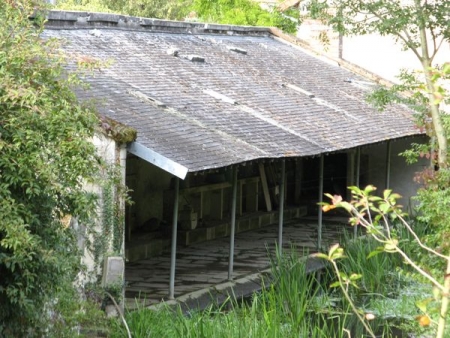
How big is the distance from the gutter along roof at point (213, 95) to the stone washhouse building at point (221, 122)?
1.1 inches

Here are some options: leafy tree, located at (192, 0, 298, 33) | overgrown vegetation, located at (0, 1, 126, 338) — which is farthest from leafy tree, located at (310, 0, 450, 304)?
leafy tree, located at (192, 0, 298, 33)

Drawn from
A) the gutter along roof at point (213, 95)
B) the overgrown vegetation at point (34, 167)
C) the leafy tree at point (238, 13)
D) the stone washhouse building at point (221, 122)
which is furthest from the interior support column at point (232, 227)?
the leafy tree at point (238, 13)

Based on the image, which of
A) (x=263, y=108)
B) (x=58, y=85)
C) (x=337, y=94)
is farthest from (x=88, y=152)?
(x=337, y=94)

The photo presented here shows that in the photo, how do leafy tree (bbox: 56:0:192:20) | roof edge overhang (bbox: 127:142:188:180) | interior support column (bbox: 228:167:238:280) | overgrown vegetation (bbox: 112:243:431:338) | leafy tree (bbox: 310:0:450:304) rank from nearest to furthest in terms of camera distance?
1. overgrown vegetation (bbox: 112:243:431:338)
2. leafy tree (bbox: 310:0:450:304)
3. roof edge overhang (bbox: 127:142:188:180)
4. interior support column (bbox: 228:167:238:280)
5. leafy tree (bbox: 56:0:192:20)

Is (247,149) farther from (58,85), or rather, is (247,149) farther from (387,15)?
(58,85)

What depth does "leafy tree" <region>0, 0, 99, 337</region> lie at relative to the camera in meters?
6.35

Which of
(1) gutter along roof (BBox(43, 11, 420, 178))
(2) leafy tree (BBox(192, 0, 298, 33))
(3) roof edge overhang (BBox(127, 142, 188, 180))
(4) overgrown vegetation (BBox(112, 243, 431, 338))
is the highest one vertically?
(2) leafy tree (BBox(192, 0, 298, 33))

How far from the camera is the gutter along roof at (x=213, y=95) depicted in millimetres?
11953

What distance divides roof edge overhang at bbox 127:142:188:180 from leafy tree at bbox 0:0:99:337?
11.6ft

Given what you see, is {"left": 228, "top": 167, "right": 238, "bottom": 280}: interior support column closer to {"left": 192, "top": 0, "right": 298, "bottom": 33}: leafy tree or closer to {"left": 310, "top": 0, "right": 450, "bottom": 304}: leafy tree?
{"left": 310, "top": 0, "right": 450, "bottom": 304}: leafy tree

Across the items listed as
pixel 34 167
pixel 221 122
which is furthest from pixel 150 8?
pixel 34 167

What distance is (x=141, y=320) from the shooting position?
951cm

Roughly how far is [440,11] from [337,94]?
7.52 meters

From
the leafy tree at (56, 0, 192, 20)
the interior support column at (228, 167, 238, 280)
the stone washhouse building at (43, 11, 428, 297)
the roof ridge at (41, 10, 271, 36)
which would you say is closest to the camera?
the stone washhouse building at (43, 11, 428, 297)
